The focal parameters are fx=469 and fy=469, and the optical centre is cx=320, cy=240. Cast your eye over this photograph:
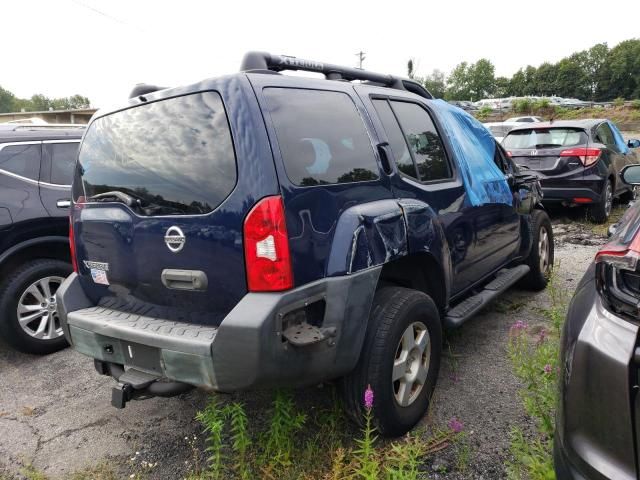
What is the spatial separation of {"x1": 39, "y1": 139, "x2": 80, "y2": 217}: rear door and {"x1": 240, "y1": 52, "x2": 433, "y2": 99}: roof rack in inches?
91.5

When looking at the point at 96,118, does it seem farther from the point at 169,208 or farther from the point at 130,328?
the point at 130,328

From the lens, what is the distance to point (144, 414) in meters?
3.06

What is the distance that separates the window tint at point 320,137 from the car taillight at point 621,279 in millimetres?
1227

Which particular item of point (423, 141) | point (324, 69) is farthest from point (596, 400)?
point (324, 69)

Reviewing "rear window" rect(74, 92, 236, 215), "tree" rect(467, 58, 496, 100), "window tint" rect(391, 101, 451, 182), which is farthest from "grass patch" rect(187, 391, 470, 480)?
"tree" rect(467, 58, 496, 100)

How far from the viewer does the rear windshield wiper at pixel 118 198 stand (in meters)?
2.42

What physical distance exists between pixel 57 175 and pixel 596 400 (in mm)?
4422

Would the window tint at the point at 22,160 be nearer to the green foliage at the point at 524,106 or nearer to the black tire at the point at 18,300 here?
the black tire at the point at 18,300

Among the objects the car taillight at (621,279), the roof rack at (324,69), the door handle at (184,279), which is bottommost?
the door handle at (184,279)

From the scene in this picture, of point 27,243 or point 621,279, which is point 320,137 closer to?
point 621,279

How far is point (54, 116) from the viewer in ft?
99.7

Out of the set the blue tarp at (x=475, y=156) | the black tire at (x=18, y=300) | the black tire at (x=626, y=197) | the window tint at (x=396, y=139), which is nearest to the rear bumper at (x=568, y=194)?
the black tire at (x=626, y=197)

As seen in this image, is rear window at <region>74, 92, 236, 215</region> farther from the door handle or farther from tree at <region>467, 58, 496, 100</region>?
tree at <region>467, 58, 496, 100</region>

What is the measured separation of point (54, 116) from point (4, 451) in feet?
108
